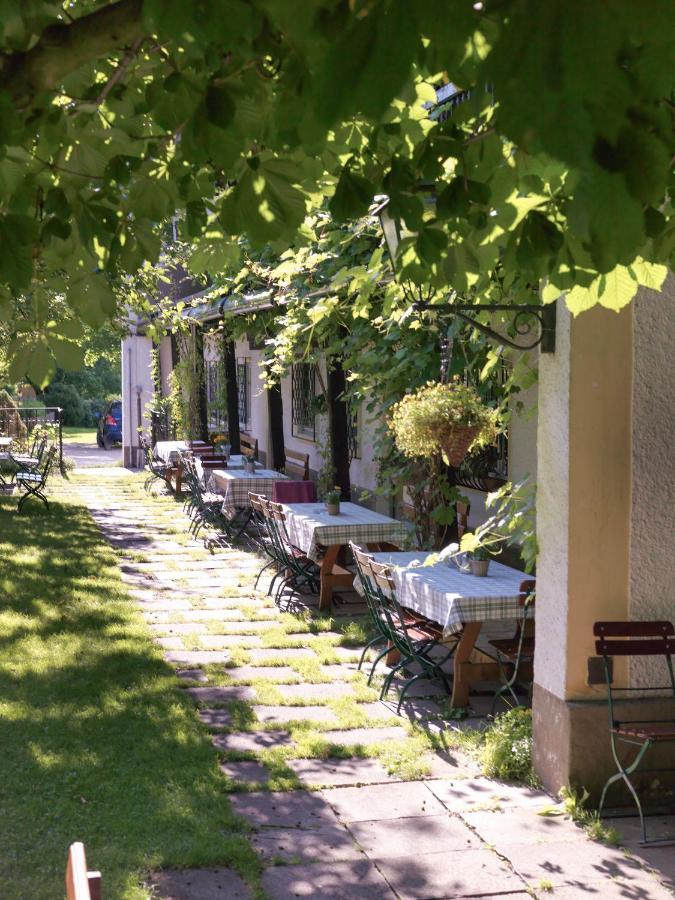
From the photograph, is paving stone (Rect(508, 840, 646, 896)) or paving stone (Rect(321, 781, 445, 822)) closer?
paving stone (Rect(508, 840, 646, 896))

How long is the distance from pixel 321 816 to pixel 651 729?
156 centimetres

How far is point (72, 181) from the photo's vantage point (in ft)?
10.4

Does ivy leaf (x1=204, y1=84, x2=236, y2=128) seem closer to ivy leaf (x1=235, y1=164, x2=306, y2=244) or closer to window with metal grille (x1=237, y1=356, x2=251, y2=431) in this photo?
ivy leaf (x1=235, y1=164, x2=306, y2=244)

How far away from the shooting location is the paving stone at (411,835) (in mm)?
4469

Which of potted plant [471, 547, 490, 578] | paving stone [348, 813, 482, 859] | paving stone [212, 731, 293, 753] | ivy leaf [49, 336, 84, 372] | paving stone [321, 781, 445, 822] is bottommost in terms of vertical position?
paving stone [348, 813, 482, 859]

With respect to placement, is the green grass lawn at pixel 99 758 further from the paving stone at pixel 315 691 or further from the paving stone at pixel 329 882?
the paving stone at pixel 315 691

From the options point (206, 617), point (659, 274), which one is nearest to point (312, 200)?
point (659, 274)

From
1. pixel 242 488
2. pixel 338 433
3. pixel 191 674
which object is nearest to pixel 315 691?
pixel 191 674

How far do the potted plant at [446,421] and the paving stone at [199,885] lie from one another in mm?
3416

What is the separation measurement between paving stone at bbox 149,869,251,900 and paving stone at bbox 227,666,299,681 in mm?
2797

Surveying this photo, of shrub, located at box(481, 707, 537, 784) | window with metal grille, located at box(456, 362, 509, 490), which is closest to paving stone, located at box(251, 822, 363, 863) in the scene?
shrub, located at box(481, 707, 537, 784)

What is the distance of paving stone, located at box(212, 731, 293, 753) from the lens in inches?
222

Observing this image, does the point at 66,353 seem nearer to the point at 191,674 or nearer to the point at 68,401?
the point at 191,674

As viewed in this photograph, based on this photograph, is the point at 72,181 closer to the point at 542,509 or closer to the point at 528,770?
the point at 542,509
